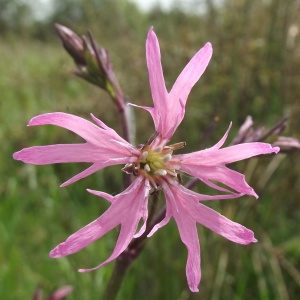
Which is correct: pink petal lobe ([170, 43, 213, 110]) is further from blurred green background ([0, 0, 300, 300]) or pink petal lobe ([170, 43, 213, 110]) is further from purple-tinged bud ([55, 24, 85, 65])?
blurred green background ([0, 0, 300, 300])

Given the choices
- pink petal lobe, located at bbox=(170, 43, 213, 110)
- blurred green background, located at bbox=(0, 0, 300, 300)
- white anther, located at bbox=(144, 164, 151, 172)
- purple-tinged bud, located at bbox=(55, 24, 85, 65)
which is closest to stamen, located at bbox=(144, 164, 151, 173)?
white anther, located at bbox=(144, 164, 151, 172)

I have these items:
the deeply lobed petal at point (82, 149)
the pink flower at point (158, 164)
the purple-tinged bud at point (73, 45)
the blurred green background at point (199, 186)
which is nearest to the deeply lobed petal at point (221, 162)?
the pink flower at point (158, 164)

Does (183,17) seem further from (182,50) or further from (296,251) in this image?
(296,251)

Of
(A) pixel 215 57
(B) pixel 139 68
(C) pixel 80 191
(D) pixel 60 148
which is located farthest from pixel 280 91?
(D) pixel 60 148

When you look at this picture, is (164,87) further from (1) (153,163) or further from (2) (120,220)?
(2) (120,220)

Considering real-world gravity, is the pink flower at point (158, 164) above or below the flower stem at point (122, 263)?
above

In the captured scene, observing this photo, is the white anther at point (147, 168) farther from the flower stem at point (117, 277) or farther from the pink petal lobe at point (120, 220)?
the flower stem at point (117, 277)
